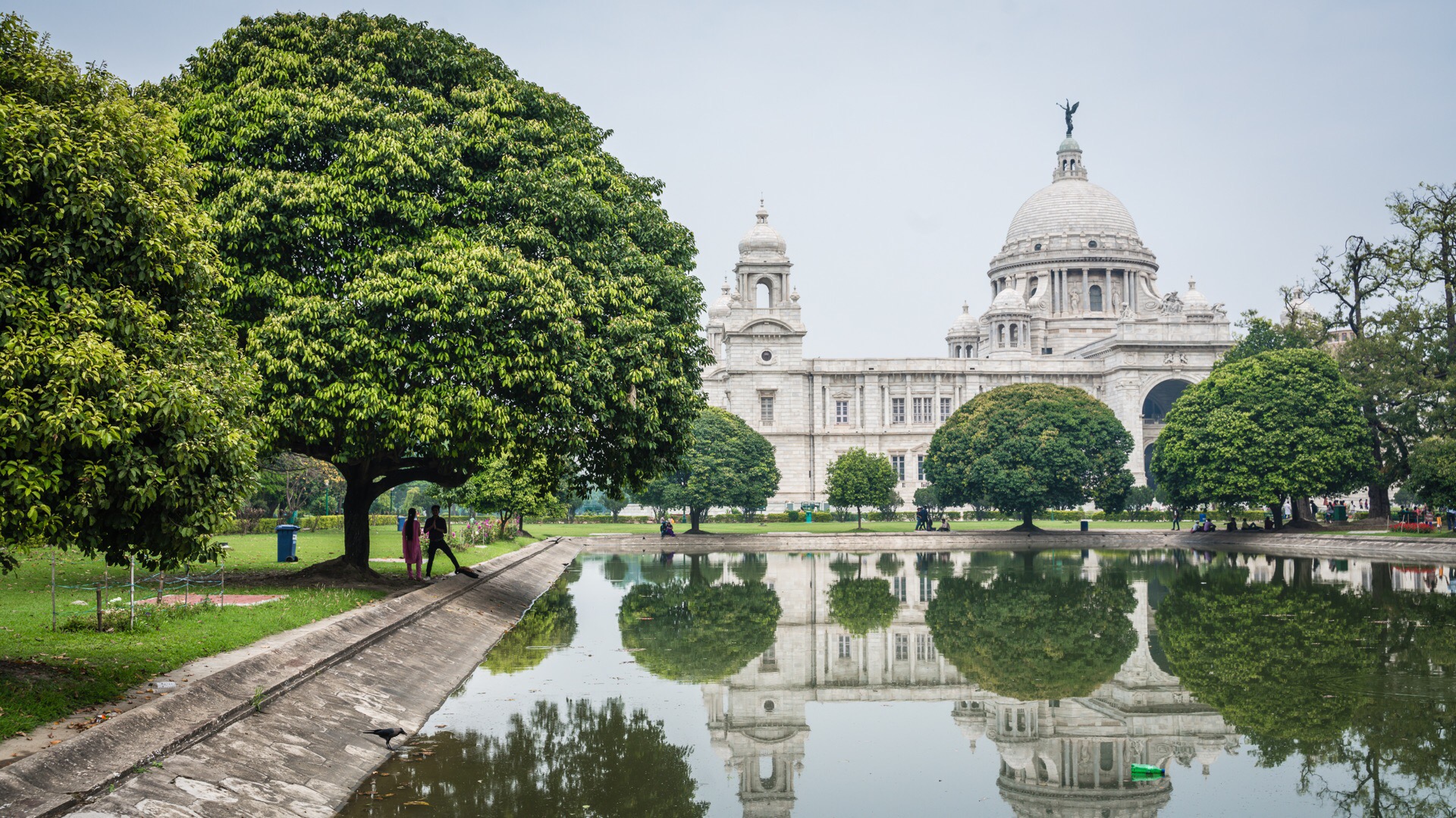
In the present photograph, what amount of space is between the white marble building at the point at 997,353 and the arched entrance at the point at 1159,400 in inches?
4.9

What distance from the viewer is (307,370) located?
1803 centimetres

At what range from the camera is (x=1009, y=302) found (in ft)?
316

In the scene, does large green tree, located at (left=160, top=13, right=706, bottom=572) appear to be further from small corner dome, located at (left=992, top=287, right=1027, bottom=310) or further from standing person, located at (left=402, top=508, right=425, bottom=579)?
small corner dome, located at (left=992, top=287, right=1027, bottom=310)

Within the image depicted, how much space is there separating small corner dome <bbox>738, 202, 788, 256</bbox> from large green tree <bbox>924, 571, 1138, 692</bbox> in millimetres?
51795

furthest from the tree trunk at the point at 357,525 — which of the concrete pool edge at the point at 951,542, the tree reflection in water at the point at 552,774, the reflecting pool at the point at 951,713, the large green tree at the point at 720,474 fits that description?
the large green tree at the point at 720,474

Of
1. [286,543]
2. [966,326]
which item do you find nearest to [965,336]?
[966,326]

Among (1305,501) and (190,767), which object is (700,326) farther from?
(1305,501)

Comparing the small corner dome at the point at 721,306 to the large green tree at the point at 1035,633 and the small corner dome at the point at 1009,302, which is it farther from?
the large green tree at the point at 1035,633

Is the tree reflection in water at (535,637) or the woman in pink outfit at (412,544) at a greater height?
the woman in pink outfit at (412,544)

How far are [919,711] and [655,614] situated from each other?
10.1m

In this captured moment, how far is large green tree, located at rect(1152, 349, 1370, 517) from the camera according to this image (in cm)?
4528

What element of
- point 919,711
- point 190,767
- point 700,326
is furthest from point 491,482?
point 190,767

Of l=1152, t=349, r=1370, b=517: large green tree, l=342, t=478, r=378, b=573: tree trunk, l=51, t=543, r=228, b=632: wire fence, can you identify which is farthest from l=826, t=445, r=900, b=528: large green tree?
l=51, t=543, r=228, b=632: wire fence

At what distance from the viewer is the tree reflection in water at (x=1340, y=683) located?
9.73m
